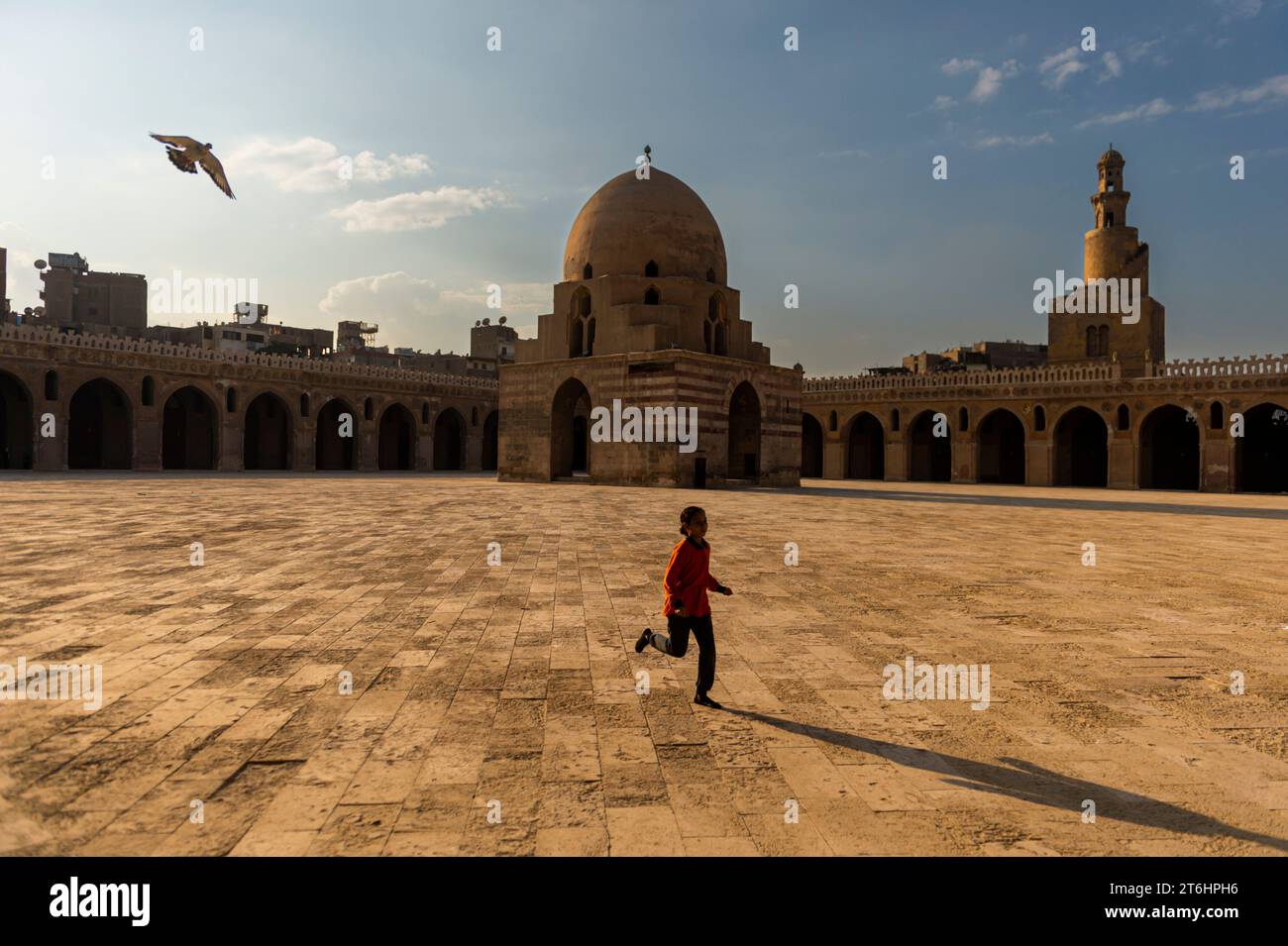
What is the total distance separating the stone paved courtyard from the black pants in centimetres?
19

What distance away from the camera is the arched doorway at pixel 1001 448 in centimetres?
4022

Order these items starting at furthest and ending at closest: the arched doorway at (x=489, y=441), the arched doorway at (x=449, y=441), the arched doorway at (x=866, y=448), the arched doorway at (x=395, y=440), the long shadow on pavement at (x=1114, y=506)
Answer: the arched doorway at (x=489, y=441) < the arched doorway at (x=449, y=441) < the arched doorway at (x=395, y=440) < the arched doorway at (x=866, y=448) < the long shadow on pavement at (x=1114, y=506)

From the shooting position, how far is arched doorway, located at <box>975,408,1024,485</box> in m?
40.2

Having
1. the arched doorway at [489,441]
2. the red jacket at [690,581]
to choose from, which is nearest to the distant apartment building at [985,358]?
the arched doorway at [489,441]

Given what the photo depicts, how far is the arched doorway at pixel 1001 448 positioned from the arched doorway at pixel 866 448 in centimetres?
589

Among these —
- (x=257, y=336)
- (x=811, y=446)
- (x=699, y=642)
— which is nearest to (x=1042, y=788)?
(x=699, y=642)

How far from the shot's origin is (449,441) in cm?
4953

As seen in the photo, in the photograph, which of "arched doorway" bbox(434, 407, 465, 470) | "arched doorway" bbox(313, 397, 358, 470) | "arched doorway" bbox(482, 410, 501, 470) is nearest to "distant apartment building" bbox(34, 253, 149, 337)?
"arched doorway" bbox(313, 397, 358, 470)

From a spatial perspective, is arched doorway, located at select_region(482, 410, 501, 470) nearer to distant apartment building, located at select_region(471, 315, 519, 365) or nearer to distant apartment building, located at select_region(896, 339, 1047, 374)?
distant apartment building, located at select_region(471, 315, 519, 365)

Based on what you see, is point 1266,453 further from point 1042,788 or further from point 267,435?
point 267,435

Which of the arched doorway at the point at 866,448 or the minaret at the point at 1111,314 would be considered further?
the arched doorway at the point at 866,448

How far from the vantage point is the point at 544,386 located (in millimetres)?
30766

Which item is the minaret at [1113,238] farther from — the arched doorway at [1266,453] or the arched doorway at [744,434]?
the arched doorway at [744,434]
